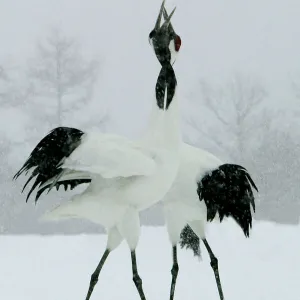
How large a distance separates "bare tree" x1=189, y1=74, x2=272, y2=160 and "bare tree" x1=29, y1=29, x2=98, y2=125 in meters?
4.77

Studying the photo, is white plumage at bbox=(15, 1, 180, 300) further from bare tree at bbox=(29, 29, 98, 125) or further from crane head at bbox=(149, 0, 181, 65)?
bare tree at bbox=(29, 29, 98, 125)

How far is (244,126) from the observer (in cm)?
2578

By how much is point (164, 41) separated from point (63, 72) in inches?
846

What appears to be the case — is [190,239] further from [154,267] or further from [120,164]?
[154,267]

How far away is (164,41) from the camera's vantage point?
437 cm

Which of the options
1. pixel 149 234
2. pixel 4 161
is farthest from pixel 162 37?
pixel 4 161

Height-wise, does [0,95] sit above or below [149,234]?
above

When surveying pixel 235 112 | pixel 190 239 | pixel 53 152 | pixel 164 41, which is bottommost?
Answer: pixel 190 239

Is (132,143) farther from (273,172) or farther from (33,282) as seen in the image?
(273,172)

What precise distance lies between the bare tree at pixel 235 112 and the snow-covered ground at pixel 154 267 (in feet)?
48.6

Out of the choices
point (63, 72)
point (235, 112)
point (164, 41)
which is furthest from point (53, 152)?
point (235, 112)

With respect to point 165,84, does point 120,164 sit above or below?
below

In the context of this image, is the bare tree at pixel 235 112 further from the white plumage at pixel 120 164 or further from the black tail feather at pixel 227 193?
the white plumage at pixel 120 164

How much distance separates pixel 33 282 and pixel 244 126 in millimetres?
19806
